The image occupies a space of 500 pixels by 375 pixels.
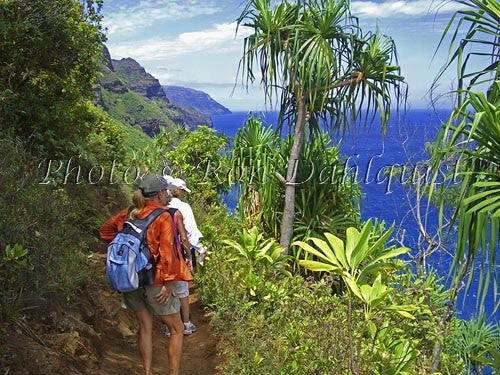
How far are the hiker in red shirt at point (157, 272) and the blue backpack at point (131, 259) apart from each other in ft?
0.14

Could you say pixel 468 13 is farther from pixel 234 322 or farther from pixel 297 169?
pixel 297 169

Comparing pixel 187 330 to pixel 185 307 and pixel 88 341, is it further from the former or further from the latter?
pixel 88 341

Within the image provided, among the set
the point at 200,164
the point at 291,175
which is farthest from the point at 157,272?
the point at 200,164

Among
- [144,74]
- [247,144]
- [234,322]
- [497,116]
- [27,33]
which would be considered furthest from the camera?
[144,74]

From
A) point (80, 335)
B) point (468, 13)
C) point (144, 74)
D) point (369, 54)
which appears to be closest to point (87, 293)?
point (80, 335)

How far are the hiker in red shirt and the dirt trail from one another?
524 millimetres

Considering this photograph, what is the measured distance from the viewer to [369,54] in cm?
552

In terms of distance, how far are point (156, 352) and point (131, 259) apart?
1.62 metres

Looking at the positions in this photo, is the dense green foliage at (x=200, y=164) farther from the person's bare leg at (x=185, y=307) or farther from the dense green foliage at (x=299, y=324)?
the person's bare leg at (x=185, y=307)

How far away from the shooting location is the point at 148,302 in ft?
9.74

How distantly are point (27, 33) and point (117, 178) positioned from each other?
3.42 meters

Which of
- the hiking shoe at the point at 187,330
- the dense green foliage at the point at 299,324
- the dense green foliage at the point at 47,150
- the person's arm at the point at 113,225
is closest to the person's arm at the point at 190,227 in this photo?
the dense green foliage at the point at 299,324

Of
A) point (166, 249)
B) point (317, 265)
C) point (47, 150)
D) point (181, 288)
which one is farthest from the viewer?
point (47, 150)

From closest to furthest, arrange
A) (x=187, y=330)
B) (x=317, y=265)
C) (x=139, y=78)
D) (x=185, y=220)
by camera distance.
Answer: (x=317, y=265), (x=185, y=220), (x=187, y=330), (x=139, y=78)
